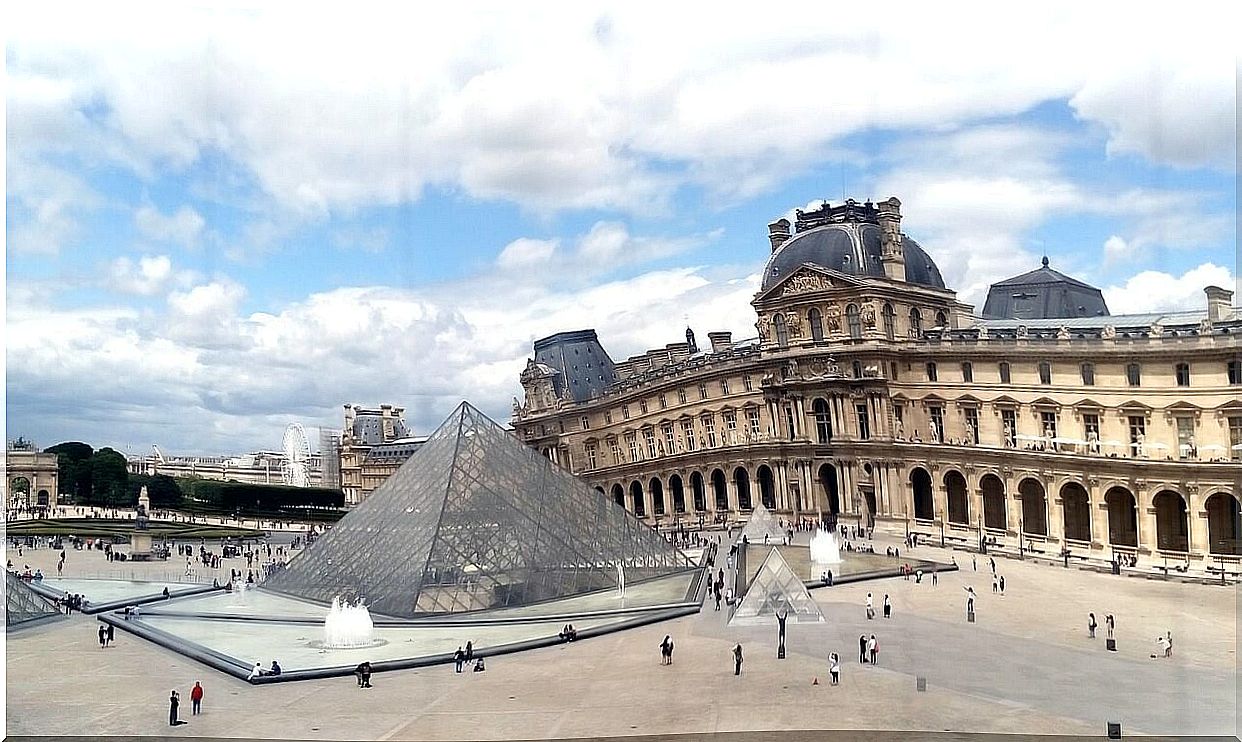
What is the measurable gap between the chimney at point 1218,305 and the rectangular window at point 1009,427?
9.15 m

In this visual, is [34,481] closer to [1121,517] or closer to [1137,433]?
[1121,517]

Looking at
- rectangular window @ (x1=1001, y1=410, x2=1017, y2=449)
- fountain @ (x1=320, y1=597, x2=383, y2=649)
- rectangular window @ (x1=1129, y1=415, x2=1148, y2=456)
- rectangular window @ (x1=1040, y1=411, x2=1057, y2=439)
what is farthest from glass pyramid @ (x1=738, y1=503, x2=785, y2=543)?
fountain @ (x1=320, y1=597, x2=383, y2=649)

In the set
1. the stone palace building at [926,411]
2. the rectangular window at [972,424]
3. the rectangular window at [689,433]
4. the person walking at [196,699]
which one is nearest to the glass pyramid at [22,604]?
the person walking at [196,699]

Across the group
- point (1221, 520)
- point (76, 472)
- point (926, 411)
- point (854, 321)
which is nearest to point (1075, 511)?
point (1221, 520)

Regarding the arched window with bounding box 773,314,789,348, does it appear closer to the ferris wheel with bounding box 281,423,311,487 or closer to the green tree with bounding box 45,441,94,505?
the ferris wheel with bounding box 281,423,311,487

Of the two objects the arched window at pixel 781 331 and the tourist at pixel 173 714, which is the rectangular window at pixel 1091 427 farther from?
the tourist at pixel 173 714

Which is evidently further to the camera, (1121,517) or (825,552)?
(1121,517)

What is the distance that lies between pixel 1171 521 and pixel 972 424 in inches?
369

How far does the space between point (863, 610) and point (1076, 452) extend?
1804 cm

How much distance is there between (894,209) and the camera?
5056cm

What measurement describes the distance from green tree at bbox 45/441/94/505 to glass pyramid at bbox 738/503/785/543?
38549 millimetres

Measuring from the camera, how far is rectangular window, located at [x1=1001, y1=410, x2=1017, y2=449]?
45.7 metres

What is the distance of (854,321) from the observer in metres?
50.3

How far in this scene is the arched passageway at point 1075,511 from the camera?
42.7 meters
